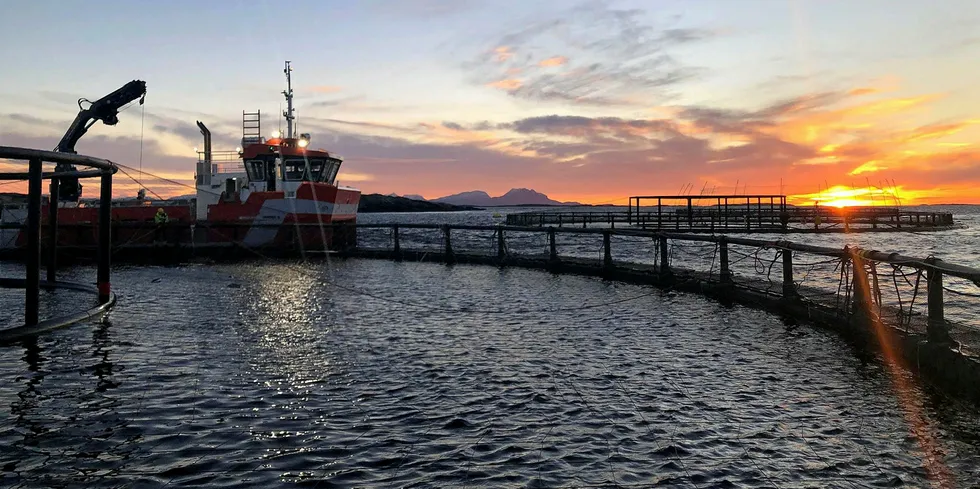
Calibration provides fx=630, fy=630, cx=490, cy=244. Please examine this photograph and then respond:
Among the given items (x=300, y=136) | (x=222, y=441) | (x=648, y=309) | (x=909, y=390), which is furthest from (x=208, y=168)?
(x=909, y=390)

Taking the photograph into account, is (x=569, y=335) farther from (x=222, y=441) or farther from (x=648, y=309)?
(x=222, y=441)

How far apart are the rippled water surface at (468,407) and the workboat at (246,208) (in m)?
22.9

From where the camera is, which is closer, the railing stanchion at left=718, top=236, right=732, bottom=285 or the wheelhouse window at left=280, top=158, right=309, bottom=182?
the railing stanchion at left=718, top=236, right=732, bottom=285

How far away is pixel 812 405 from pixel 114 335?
11762 mm

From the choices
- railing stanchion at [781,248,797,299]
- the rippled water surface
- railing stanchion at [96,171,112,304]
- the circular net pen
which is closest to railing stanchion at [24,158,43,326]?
the circular net pen

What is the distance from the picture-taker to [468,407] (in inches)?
293

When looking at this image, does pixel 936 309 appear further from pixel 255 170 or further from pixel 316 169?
pixel 255 170

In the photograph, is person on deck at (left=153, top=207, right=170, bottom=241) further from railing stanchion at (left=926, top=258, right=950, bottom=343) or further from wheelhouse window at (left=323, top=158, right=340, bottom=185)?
railing stanchion at (left=926, top=258, right=950, bottom=343)

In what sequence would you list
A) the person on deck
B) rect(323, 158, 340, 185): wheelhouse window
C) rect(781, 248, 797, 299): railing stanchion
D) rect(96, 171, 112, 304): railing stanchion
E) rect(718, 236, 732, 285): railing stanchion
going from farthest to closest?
rect(323, 158, 340, 185): wheelhouse window, the person on deck, rect(718, 236, 732, 285): railing stanchion, rect(96, 171, 112, 304): railing stanchion, rect(781, 248, 797, 299): railing stanchion

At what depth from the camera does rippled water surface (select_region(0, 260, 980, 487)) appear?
5.61 m

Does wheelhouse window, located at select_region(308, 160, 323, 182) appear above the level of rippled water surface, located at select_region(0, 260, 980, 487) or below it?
above

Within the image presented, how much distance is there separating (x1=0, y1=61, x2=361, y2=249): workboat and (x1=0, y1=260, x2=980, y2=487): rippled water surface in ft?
75.0

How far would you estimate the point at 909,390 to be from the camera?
25.8 ft

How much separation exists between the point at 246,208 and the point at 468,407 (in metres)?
32.3
